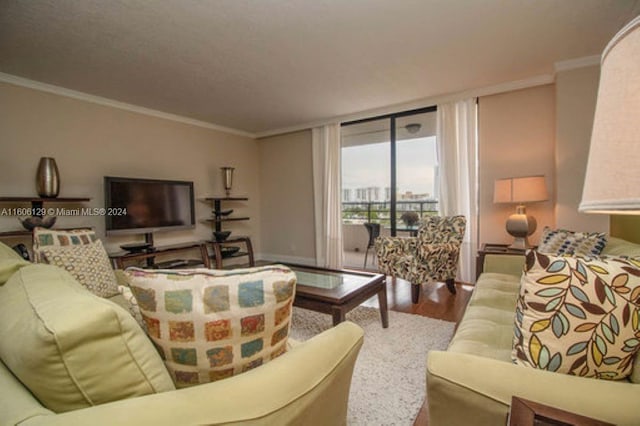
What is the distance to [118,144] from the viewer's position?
3705mm

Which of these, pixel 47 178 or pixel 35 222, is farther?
pixel 47 178

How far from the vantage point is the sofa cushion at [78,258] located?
6.02 ft

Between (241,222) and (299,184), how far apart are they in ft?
4.04

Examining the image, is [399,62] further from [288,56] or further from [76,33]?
[76,33]

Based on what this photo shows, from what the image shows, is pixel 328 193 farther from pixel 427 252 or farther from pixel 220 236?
pixel 427 252

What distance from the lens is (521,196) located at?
2.88m

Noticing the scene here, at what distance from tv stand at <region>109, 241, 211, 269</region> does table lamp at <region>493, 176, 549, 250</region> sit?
3651 millimetres

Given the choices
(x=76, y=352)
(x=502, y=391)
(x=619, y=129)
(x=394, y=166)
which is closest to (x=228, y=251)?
(x=394, y=166)

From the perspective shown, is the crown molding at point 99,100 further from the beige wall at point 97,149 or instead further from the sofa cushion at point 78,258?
the sofa cushion at point 78,258

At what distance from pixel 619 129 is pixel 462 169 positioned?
3475 millimetres

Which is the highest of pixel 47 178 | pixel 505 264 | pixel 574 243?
pixel 47 178

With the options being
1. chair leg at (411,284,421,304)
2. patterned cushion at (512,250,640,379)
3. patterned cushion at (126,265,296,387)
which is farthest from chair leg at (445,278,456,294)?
patterned cushion at (126,265,296,387)

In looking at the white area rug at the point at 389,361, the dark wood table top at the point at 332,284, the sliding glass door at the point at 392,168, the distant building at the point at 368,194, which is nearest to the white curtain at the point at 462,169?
the sliding glass door at the point at 392,168

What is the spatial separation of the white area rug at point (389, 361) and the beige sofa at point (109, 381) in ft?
2.98
